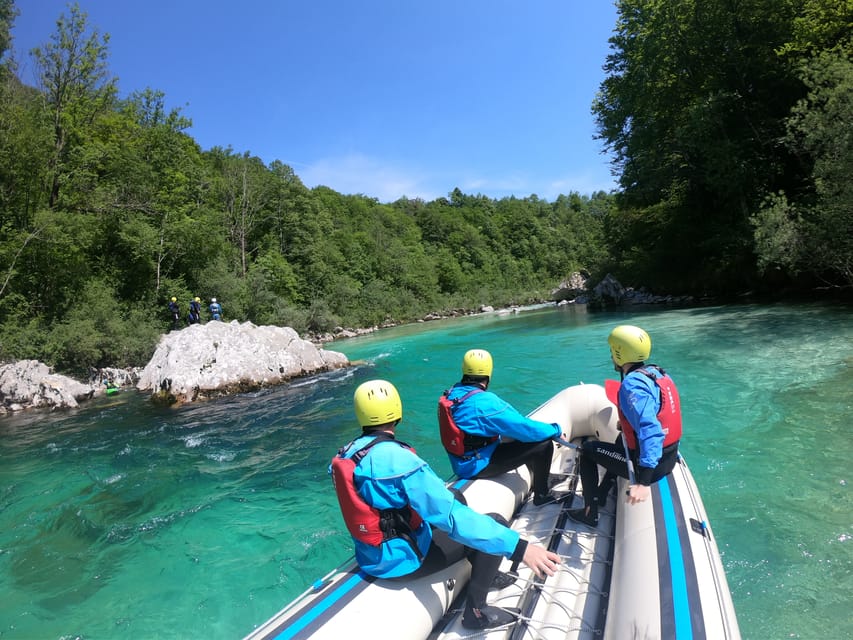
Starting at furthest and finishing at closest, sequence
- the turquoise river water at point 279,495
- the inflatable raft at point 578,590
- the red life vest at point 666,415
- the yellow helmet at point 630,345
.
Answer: the turquoise river water at point 279,495 < the yellow helmet at point 630,345 < the red life vest at point 666,415 < the inflatable raft at point 578,590

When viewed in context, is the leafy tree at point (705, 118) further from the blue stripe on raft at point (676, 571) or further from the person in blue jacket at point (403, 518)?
the person in blue jacket at point (403, 518)

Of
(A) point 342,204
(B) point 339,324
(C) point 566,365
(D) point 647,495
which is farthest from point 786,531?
(A) point 342,204

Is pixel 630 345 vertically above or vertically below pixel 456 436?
above

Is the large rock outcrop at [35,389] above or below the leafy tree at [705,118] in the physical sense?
below

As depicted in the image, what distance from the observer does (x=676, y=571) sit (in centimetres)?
223

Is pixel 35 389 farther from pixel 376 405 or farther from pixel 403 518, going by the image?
pixel 403 518

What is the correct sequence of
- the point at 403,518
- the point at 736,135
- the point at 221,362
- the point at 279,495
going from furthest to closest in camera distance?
the point at 736,135 → the point at 221,362 → the point at 279,495 → the point at 403,518

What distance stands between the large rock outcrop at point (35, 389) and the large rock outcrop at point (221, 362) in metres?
1.90

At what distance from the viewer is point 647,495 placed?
9.30ft

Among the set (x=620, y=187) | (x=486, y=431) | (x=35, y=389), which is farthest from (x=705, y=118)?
(x=35, y=389)

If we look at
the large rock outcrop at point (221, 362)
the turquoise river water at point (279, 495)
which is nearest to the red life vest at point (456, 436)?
the turquoise river water at point (279, 495)

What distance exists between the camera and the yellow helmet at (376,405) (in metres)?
2.31

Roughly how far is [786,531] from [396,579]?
3.42m

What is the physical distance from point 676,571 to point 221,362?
1278 cm
